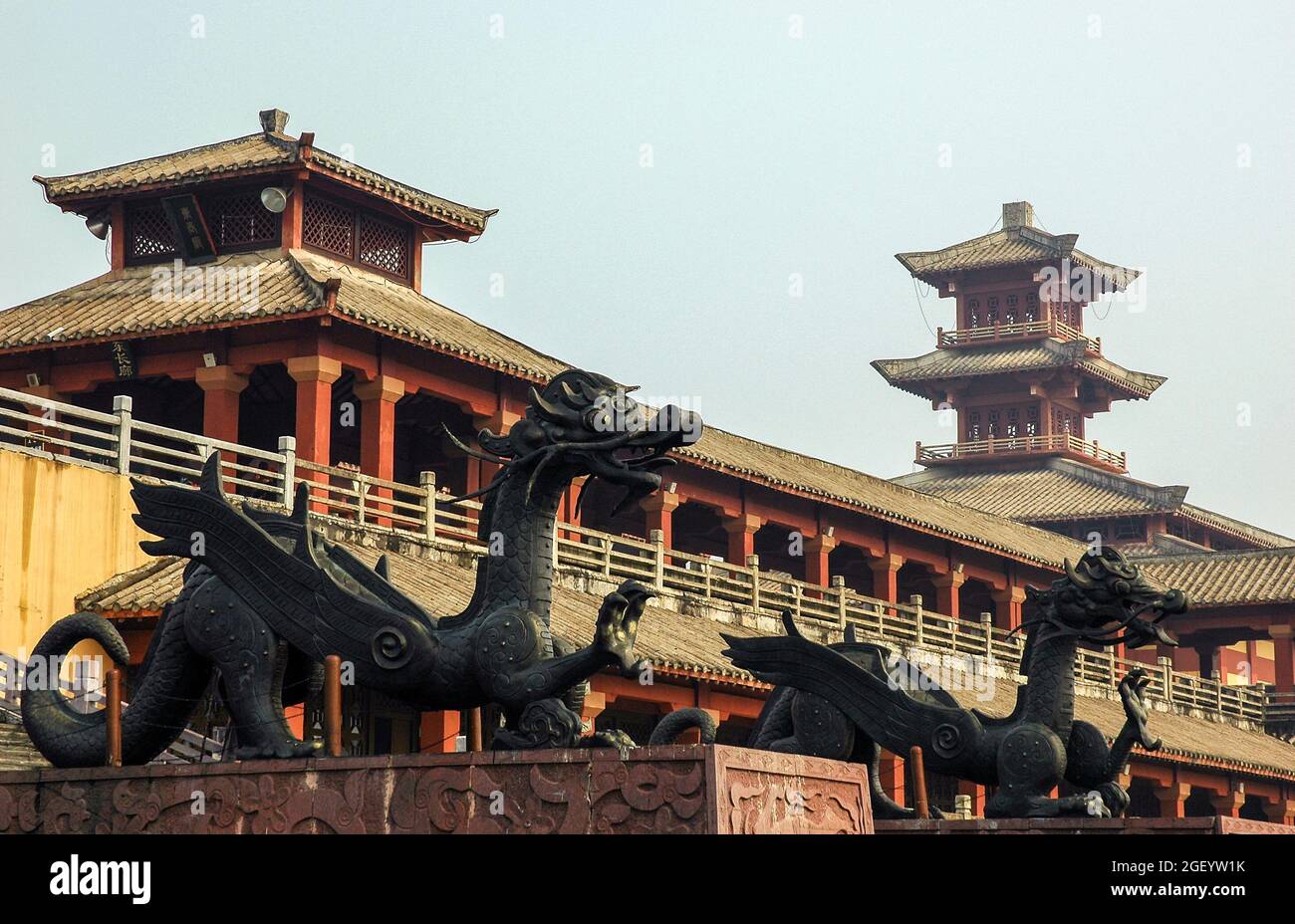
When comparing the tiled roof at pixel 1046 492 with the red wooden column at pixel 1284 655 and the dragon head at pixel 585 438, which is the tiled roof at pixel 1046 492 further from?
the dragon head at pixel 585 438

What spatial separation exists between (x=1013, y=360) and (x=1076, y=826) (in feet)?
114

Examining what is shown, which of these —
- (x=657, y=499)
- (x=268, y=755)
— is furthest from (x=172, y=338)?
(x=268, y=755)

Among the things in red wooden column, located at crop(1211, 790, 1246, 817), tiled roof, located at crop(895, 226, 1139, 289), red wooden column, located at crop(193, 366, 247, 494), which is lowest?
red wooden column, located at crop(1211, 790, 1246, 817)

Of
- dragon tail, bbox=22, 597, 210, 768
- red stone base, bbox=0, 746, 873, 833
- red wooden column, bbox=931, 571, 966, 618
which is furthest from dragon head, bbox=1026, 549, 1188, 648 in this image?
red wooden column, bbox=931, 571, 966, 618

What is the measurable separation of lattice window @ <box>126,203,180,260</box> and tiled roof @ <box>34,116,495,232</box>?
449mm

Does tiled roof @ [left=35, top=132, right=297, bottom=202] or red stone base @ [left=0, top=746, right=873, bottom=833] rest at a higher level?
tiled roof @ [left=35, top=132, right=297, bottom=202]

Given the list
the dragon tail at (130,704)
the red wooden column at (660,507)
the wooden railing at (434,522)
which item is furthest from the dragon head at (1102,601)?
the red wooden column at (660,507)

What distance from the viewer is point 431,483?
1919cm

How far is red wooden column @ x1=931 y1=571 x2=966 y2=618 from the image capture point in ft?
103

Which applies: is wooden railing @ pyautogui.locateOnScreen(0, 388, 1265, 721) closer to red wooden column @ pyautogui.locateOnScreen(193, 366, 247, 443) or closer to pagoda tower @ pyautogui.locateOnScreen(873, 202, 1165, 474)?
red wooden column @ pyautogui.locateOnScreen(193, 366, 247, 443)

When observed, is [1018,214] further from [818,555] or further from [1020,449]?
[818,555]

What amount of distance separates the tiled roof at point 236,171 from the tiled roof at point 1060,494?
20657 mm

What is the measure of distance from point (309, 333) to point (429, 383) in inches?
66.9

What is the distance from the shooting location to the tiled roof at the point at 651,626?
610 inches
